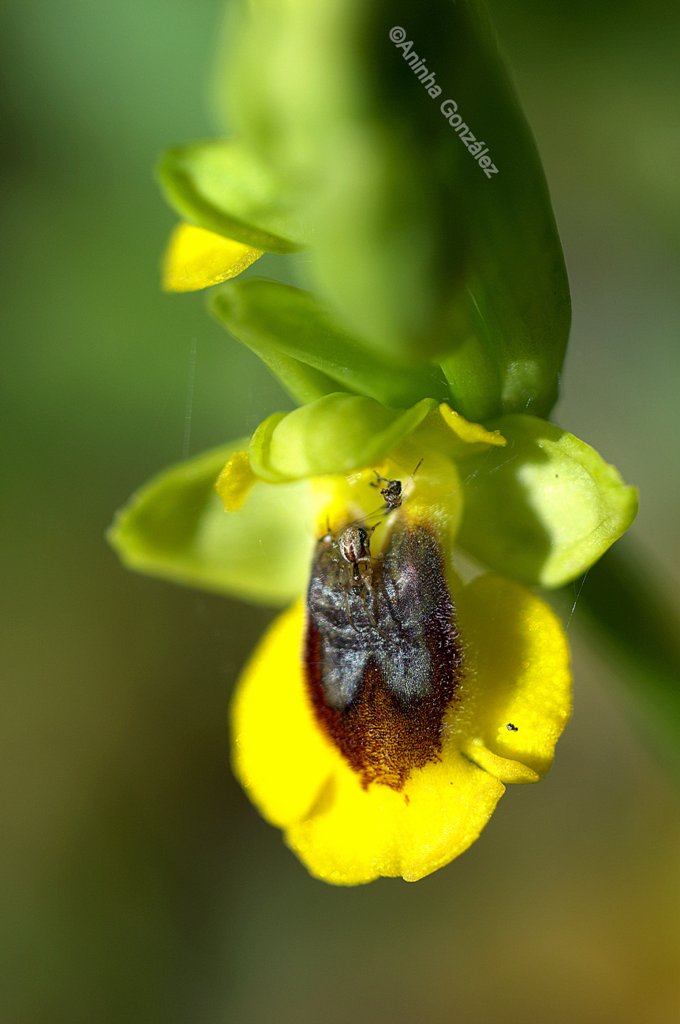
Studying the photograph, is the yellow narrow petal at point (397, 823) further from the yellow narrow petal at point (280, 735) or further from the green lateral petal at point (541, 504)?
the green lateral petal at point (541, 504)

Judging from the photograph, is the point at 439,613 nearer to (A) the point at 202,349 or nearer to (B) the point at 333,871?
(B) the point at 333,871

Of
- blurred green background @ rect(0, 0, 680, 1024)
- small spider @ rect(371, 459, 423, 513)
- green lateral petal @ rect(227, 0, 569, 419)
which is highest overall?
green lateral petal @ rect(227, 0, 569, 419)

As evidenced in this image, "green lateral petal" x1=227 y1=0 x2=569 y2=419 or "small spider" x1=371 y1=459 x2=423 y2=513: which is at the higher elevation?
"green lateral petal" x1=227 y1=0 x2=569 y2=419

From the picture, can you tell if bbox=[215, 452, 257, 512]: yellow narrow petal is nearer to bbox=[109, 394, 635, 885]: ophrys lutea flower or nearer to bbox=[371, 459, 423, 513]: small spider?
bbox=[109, 394, 635, 885]: ophrys lutea flower

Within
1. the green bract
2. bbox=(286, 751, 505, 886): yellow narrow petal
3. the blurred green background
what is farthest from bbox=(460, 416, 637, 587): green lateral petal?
the blurred green background

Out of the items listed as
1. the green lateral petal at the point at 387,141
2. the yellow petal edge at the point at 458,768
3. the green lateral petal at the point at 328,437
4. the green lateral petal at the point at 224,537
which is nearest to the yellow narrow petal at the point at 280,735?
the yellow petal edge at the point at 458,768

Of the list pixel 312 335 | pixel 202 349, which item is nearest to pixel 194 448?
pixel 202 349
